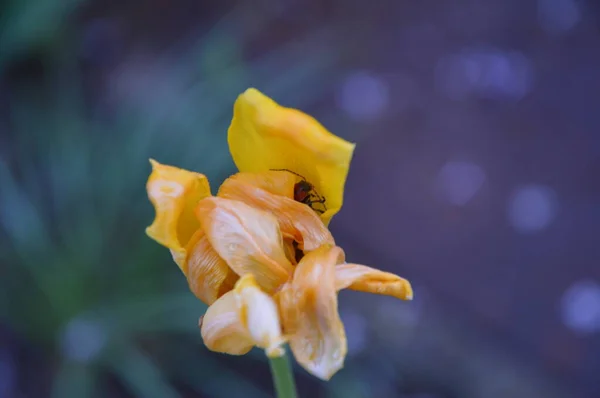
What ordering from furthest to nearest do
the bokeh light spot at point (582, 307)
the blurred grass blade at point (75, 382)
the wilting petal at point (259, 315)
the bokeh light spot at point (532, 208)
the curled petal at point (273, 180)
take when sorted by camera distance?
1. the bokeh light spot at point (532, 208)
2. the bokeh light spot at point (582, 307)
3. the blurred grass blade at point (75, 382)
4. the curled petal at point (273, 180)
5. the wilting petal at point (259, 315)

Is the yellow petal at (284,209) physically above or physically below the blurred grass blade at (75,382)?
above

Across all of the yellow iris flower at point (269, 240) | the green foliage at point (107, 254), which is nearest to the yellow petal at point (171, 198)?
the yellow iris flower at point (269, 240)

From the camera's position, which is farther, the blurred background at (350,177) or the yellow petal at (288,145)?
the blurred background at (350,177)

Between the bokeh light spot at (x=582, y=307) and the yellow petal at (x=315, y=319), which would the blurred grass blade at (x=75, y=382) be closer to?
the yellow petal at (x=315, y=319)

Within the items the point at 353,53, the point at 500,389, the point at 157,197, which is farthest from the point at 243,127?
the point at 353,53

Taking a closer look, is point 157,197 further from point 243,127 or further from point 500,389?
point 500,389

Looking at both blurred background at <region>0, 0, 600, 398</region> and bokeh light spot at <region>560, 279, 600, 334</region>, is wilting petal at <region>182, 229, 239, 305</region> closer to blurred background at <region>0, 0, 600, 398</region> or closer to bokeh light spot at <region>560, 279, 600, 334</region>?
blurred background at <region>0, 0, 600, 398</region>
